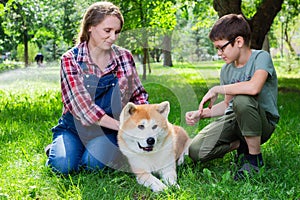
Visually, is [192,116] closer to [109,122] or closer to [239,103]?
[239,103]

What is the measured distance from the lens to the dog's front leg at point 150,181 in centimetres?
274

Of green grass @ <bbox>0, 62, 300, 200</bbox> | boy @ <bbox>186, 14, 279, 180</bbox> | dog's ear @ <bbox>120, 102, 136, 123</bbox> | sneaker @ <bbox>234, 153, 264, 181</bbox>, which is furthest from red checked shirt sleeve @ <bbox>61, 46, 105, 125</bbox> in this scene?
sneaker @ <bbox>234, 153, 264, 181</bbox>

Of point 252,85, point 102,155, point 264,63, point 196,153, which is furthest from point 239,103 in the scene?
point 102,155

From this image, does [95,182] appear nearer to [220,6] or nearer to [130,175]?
[130,175]

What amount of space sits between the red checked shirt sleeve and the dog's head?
0.32 m

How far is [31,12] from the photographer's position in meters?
8.73

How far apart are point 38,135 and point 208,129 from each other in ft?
5.91

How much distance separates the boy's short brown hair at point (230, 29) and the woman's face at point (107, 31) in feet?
2.40

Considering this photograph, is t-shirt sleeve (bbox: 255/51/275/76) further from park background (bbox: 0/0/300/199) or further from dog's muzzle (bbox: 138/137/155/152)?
dog's muzzle (bbox: 138/137/155/152)

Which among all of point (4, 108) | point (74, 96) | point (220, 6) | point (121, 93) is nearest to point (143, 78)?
point (121, 93)

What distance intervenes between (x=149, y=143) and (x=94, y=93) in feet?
2.44

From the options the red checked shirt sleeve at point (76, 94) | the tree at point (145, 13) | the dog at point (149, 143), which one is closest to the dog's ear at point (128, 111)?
the dog at point (149, 143)

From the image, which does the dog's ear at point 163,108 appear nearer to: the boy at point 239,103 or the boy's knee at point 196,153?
the boy at point 239,103

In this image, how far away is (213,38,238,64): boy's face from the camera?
9.48 ft
